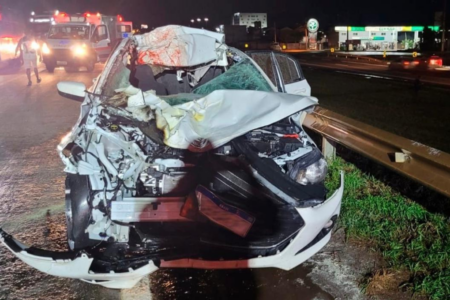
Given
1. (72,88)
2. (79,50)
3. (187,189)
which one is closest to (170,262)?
(187,189)

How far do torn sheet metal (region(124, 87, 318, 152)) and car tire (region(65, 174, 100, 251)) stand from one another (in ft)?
2.35

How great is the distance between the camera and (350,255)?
13.7 feet

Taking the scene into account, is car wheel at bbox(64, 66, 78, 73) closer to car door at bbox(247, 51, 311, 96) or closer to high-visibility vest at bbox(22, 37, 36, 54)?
high-visibility vest at bbox(22, 37, 36, 54)

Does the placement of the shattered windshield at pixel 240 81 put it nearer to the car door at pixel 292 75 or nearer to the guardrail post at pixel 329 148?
the car door at pixel 292 75

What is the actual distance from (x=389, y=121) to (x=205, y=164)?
6920 mm

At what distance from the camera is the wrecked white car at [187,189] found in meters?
3.17

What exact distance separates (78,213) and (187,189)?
0.83 m

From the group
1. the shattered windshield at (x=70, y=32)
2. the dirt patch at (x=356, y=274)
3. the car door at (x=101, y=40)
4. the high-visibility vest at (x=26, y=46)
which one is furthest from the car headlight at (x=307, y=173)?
the shattered windshield at (x=70, y=32)

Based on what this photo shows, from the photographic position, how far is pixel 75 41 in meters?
22.5

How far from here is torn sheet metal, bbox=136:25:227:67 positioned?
18.1ft

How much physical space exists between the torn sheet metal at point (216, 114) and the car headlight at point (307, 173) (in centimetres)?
44

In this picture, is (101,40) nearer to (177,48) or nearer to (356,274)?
(177,48)

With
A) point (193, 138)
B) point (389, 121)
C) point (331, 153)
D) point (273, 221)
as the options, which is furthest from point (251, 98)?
point (389, 121)

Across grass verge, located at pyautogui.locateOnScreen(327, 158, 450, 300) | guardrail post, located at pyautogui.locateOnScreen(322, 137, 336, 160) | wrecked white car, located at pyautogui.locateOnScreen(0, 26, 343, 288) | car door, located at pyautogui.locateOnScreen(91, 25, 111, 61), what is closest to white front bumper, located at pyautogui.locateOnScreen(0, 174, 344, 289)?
→ wrecked white car, located at pyautogui.locateOnScreen(0, 26, 343, 288)
